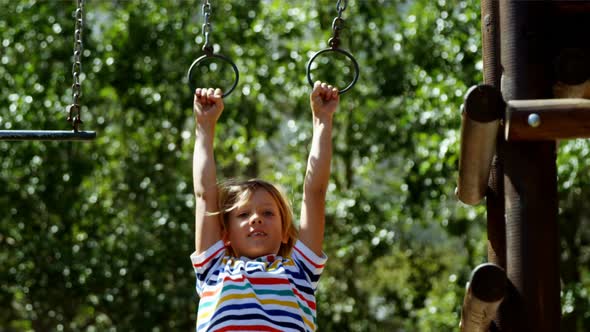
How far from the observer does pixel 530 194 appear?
3.12 meters

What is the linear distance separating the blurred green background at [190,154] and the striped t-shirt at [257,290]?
163 inches

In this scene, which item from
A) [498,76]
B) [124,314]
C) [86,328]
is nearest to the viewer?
[498,76]

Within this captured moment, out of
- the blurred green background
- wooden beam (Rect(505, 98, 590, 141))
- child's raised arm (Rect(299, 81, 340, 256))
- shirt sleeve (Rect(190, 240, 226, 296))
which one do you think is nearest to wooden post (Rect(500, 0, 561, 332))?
wooden beam (Rect(505, 98, 590, 141))

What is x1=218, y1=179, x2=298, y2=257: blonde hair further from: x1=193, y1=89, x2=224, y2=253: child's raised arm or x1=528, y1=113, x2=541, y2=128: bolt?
x1=528, y1=113, x2=541, y2=128: bolt

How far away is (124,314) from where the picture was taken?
26.5 ft

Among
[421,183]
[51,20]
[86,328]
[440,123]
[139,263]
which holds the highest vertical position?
[51,20]

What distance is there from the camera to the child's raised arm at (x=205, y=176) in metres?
3.21

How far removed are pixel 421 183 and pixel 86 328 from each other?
319 cm

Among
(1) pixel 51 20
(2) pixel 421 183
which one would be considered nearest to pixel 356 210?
(2) pixel 421 183

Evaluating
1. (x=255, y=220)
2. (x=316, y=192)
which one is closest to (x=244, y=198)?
(x=255, y=220)

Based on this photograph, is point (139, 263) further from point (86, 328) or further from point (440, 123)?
point (440, 123)

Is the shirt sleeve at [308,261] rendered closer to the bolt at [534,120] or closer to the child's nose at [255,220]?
the child's nose at [255,220]

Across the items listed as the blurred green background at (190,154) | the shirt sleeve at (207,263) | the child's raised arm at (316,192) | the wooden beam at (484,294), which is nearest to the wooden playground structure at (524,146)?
the wooden beam at (484,294)

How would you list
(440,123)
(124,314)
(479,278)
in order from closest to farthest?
(479,278) < (440,123) < (124,314)
